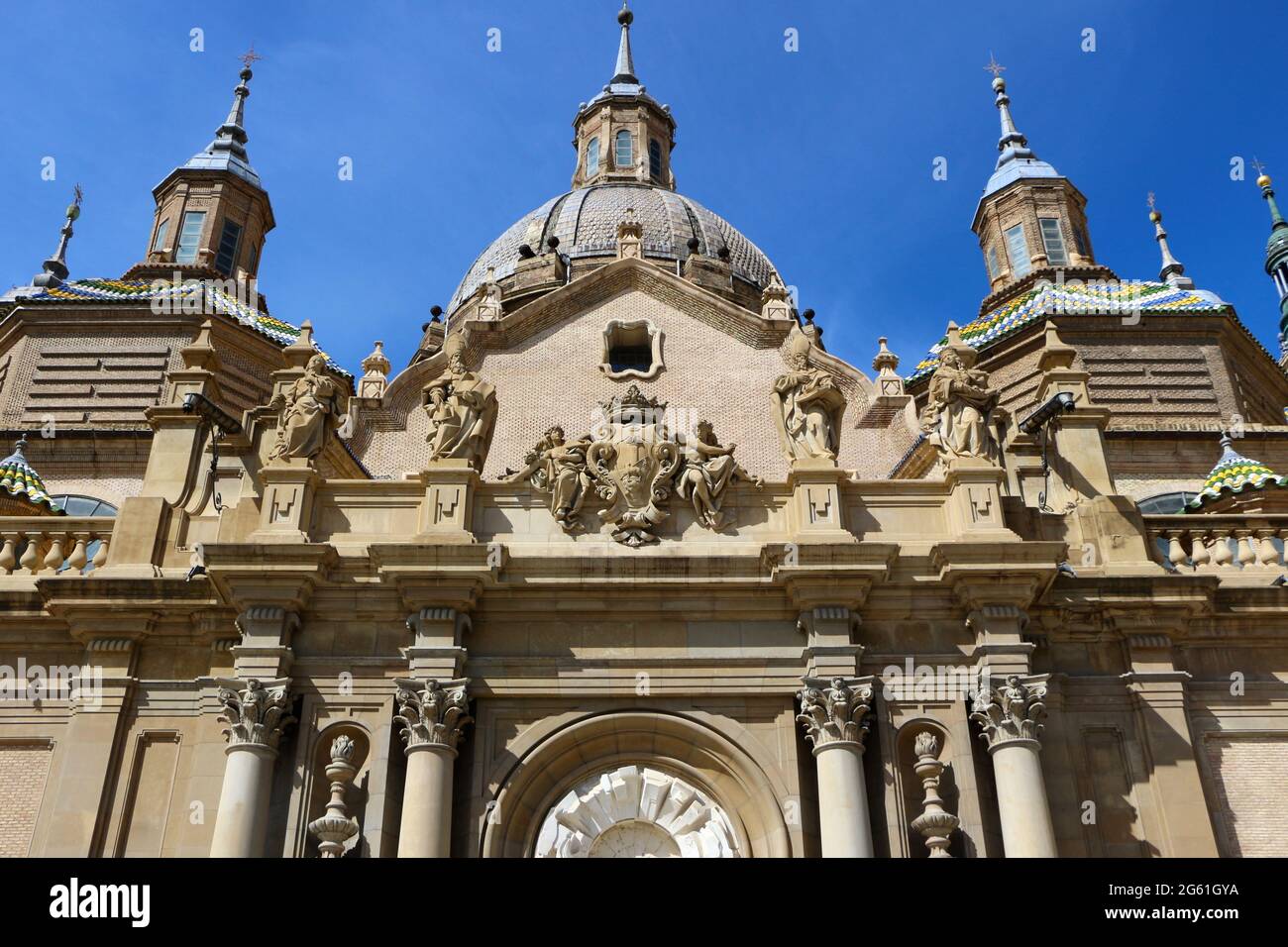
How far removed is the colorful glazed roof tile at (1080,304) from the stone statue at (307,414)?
60.6ft

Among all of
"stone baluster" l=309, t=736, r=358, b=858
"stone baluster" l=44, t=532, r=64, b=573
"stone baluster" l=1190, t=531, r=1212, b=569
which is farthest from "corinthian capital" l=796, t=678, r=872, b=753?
"stone baluster" l=44, t=532, r=64, b=573

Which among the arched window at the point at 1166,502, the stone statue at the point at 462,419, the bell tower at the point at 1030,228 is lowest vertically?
the stone statue at the point at 462,419

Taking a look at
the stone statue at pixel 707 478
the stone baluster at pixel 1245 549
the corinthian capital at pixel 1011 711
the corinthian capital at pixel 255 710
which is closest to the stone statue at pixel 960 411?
the stone statue at pixel 707 478

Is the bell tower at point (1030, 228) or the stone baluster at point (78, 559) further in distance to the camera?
the bell tower at point (1030, 228)

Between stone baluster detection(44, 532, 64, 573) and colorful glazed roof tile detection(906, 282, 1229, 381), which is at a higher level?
colorful glazed roof tile detection(906, 282, 1229, 381)

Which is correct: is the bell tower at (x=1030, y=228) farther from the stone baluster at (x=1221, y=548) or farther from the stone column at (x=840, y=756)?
the stone column at (x=840, y=756)

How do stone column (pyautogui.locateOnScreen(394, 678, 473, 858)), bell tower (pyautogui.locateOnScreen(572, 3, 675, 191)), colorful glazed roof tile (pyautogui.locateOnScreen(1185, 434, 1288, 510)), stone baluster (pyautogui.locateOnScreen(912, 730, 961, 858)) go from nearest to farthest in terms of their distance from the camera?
stone column (pyautogui.locateOnScreen(394, 678, 473, 858)) → stone baluster (pyautogui.locateOnScreen(912, 730, 961, 858)) → colorful glazed roof tile (pyautogui.locateOnScreen(1185, 434, 1288, 510)) → bell tower (pyautogui.locateOnScreen(572, 3, 675, 191))

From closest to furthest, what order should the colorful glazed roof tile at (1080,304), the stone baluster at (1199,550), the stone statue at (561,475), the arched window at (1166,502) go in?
the stone statue at (561,475)
the stone baluster at (1199,550)
the arched window at (1166,502)
the colorful glazed roof tile at (1080,304)

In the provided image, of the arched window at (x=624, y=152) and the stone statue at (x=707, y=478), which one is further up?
the arched window at (x=624, y=152)

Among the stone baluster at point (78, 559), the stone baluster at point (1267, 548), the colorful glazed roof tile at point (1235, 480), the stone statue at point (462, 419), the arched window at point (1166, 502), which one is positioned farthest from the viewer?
the arched window at point (1166, 502)

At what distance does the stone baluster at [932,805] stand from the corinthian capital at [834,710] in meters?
0.72

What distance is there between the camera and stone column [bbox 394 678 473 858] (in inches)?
540

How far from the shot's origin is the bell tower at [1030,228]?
36.0m

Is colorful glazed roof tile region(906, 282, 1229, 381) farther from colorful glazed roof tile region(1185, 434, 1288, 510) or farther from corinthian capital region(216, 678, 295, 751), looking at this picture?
corinthian capital region(216, 678, 295, 751)
